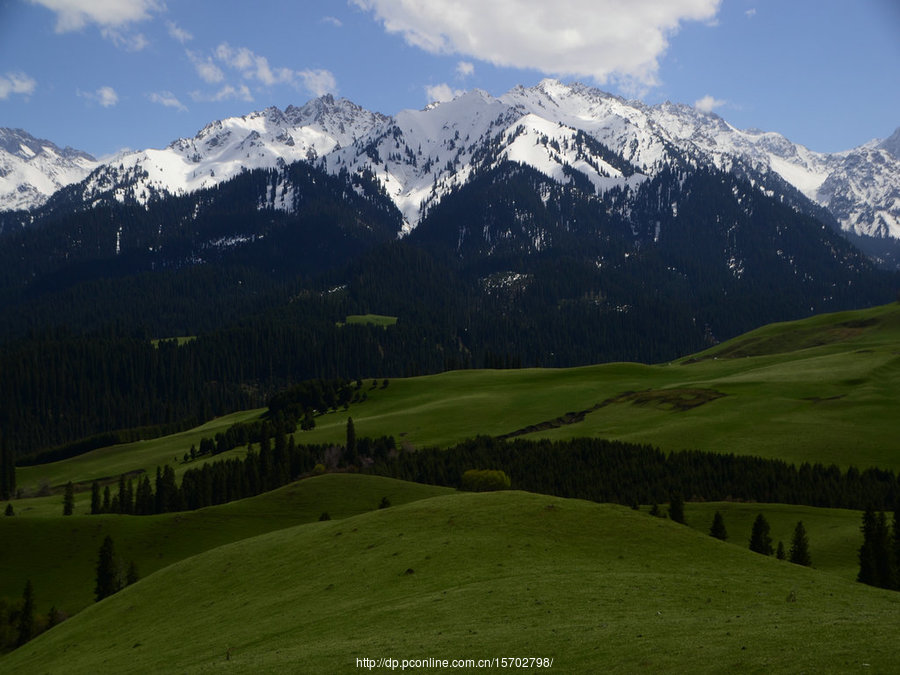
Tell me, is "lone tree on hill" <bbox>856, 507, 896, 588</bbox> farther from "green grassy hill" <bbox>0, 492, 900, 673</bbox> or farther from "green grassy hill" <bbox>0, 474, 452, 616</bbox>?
"green grassy hill" <bbox>0, 474, 452, 616</bbox>

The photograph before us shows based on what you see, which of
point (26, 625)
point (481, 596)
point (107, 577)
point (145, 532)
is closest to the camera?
point (481, 596)

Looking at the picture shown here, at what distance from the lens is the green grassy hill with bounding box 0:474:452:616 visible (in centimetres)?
9738

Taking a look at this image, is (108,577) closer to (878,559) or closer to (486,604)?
(486,604)

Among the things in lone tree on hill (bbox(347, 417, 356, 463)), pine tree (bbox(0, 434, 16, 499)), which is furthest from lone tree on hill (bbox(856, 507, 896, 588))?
pine tree (bbox(0, 434, 16, 499))

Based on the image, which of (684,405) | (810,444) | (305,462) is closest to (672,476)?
(810,444)

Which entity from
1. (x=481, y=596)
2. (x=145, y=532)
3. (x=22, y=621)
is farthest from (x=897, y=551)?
(x=145, y=532)

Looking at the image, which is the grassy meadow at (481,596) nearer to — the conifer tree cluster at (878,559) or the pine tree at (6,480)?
the conifer tree cluster at (878,559)

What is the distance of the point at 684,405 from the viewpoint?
192000 millimetres

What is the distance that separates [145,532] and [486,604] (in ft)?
273

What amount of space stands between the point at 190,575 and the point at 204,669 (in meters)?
30.9

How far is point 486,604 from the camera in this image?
135 feet

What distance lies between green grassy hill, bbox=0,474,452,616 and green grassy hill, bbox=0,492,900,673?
34.3 metres

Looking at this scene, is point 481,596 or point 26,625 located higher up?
point 481,596

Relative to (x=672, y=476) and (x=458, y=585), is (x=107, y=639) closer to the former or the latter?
(x=458, y=585)
